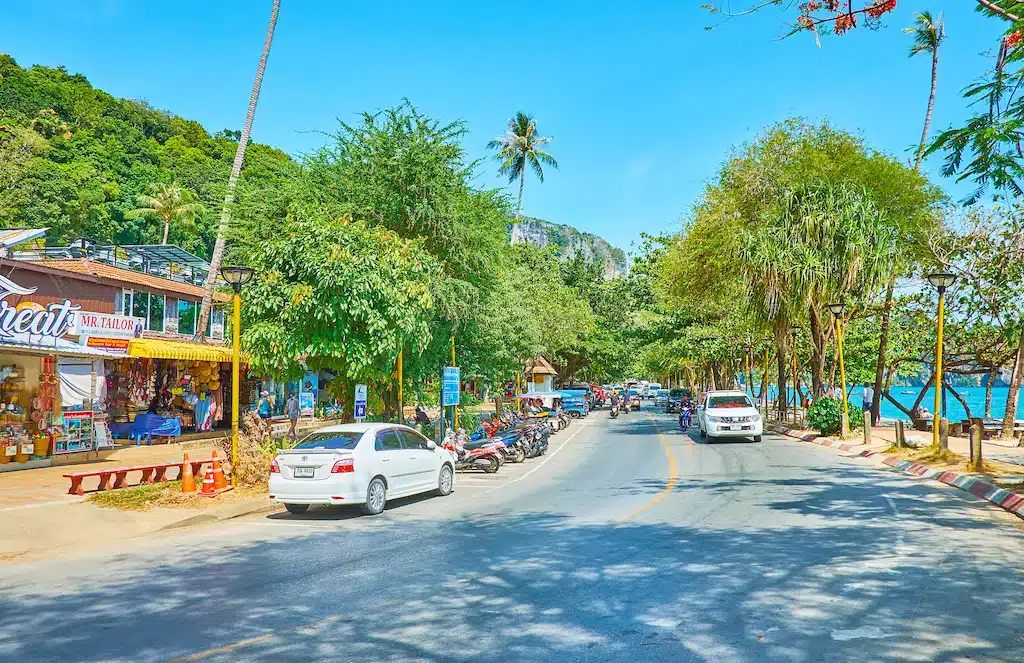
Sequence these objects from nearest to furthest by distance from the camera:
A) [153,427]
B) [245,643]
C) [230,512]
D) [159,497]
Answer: [245,643] → [230,512] → [159,497] → [153,427]

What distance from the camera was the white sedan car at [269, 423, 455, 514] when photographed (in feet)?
42.3

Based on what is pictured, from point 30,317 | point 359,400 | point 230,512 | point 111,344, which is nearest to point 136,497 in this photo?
point 230,512

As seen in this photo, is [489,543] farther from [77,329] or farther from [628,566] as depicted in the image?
[77,329]

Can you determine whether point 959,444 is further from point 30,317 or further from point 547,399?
point 547,399

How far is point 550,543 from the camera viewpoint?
10.1m

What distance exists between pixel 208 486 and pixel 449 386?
887 centimetres

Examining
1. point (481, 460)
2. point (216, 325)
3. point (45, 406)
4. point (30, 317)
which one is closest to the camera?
point (30, 317)

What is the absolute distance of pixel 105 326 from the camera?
23000 mm

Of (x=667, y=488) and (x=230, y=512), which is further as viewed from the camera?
→ (x=667, y=488)

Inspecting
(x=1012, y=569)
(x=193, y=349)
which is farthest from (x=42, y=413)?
(x=1012, y=569)

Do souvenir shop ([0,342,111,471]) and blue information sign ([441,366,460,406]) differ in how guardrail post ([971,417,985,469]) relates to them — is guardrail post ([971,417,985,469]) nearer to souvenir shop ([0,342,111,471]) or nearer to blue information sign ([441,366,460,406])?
blue information sign ([441,366,460,406])

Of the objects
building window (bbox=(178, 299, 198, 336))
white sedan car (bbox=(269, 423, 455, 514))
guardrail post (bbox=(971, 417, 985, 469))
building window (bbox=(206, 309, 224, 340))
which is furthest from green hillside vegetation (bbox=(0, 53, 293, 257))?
guardrail post (bbox=(971, 417, 985, 469))

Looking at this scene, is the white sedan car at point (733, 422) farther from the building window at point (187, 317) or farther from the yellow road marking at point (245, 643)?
the yellow road marking at point (245, 643)

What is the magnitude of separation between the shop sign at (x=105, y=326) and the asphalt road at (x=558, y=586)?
1079 centimetres
